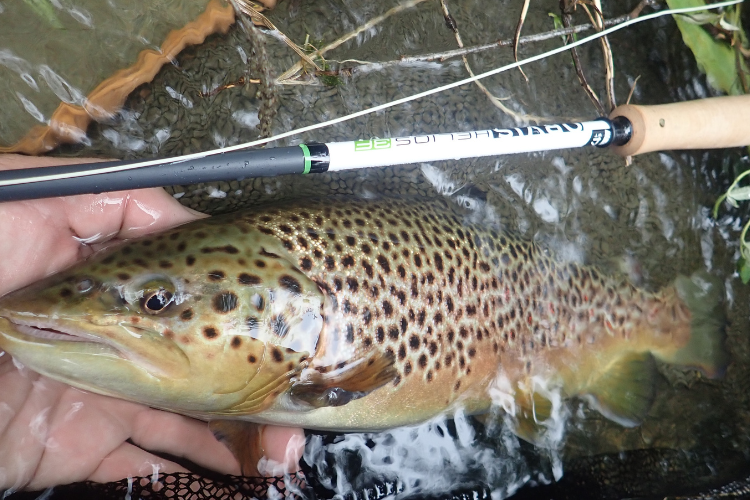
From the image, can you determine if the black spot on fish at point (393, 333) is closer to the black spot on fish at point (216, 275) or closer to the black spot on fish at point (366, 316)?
the black spot on fish at point (366, 316)

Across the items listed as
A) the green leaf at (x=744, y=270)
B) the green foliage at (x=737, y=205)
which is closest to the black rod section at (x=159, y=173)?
the green foliage at (x=737, y=205)

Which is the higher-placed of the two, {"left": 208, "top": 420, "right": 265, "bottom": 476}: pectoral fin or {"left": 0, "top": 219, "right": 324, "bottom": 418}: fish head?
{"left": 0, "top": 219, "right": 324, "bottom": 418}: fish head

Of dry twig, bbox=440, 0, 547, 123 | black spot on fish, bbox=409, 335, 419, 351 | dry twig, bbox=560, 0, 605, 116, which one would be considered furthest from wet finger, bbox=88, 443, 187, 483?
dry twig, bbox=560, 0, 605, 116

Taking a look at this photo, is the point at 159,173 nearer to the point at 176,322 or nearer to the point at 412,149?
the point at 176,322

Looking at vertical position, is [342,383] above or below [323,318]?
below

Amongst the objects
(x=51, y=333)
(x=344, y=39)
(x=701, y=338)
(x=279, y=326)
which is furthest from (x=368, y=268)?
(x=701, y=338)

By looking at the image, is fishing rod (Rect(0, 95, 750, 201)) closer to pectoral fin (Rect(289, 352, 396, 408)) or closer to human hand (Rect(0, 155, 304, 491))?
human hand (Rect(0, 155, 304, 491))

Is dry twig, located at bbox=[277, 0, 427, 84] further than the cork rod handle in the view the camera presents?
Yes
